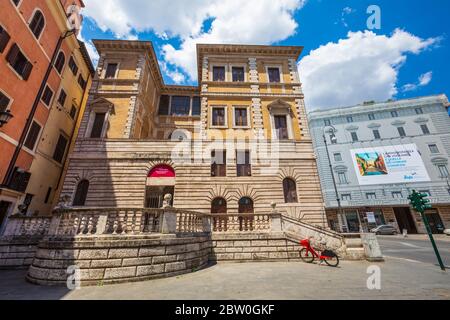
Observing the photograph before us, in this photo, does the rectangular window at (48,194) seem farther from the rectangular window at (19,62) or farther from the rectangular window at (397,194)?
the rectangular window at (397,194)

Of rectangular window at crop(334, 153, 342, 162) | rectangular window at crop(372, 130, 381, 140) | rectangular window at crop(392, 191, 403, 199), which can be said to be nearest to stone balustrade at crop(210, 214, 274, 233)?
rectangular window at crop(392, 191, 403, 199)

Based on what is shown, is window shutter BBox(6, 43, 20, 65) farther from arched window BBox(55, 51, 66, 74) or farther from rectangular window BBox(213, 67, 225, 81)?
rectangular window BBox(213, 67, 225, 81)

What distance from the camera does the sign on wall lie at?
104 ft

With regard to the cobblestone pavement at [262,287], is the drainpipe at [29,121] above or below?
above

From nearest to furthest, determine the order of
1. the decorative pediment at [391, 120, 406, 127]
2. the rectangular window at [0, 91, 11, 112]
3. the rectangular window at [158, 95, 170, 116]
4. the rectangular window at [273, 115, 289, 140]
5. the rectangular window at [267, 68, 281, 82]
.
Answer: the rectangular window at [0, 91, 11, 112]
the rectangular window at [273, 115, 289, 140]
the rectangular window at [267, 68, 281, 82]
the rectangular window at [158, 95, 170, 116]
the decorative pediment at [391, 120, 406, 127]

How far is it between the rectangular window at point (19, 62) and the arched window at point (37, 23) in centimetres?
232

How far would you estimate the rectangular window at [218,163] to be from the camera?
16.0m

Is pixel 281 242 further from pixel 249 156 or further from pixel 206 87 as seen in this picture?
pixel 206 87

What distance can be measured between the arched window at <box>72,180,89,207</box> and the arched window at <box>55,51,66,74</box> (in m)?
9.61

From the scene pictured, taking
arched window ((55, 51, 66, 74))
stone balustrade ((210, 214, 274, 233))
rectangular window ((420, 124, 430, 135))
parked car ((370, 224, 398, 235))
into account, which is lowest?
parked car ((370, 224, 398, 235))

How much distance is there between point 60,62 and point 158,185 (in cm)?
1332

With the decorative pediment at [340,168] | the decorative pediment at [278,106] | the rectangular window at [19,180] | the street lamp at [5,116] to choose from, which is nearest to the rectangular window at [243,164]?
the decorative pediment at [278,106]

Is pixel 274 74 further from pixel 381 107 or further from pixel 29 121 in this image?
pixel 381 107

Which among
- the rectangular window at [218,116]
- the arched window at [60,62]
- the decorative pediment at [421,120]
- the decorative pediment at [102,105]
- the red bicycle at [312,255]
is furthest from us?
the decorative pediment at [421,120]
